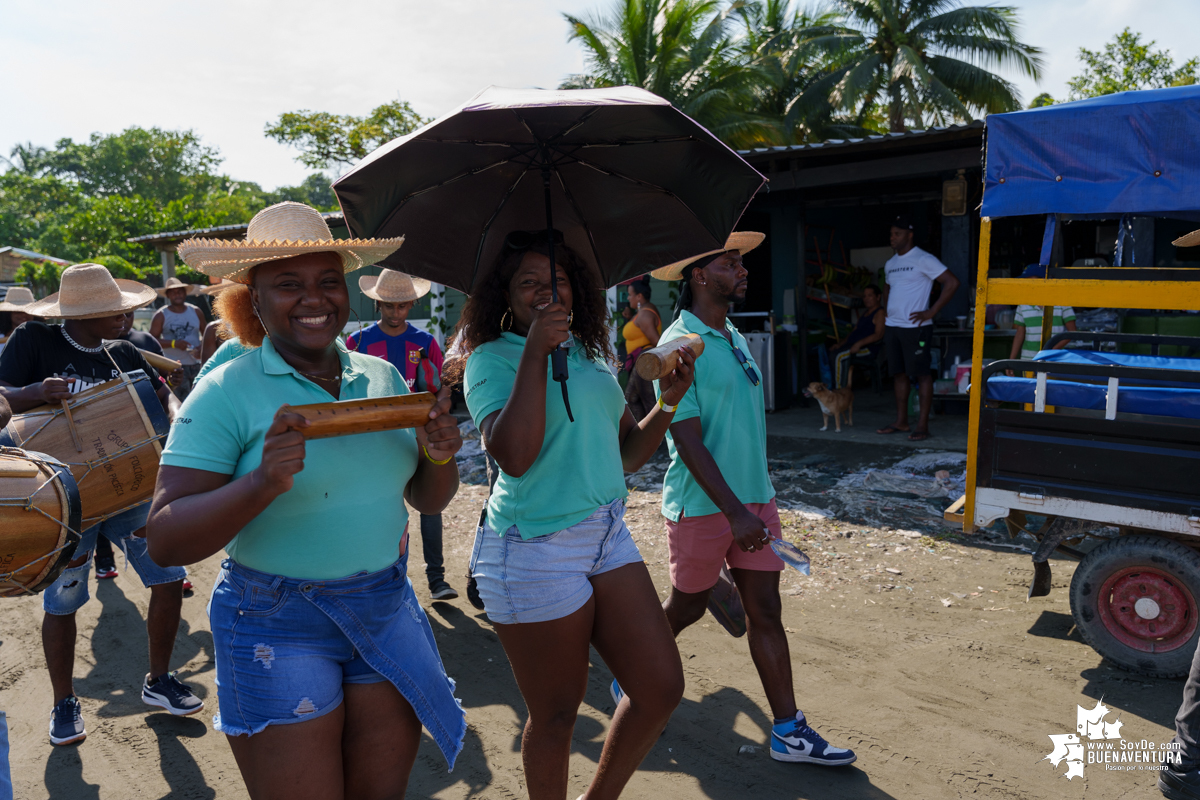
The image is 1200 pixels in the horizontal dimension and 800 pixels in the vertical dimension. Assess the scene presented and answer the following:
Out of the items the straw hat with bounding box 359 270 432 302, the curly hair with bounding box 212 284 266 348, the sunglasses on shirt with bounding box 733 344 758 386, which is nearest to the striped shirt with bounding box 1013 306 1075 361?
the sunglasses on shirt with bounding box 733 344 758 386

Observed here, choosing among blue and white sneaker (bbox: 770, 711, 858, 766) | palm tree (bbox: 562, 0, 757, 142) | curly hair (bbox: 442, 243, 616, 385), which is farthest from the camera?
palm tree (bbox: 562, 0, 757, 142)

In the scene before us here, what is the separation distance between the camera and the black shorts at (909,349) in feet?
27.8

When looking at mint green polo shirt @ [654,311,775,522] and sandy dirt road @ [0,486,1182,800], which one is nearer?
sandy dirt road @ [0,486,1182,800]

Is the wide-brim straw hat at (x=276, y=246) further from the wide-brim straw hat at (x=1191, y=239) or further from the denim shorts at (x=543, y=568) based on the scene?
the wide-brim straw hat at (x=1191, y=239)

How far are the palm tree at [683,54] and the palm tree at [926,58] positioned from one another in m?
2.65

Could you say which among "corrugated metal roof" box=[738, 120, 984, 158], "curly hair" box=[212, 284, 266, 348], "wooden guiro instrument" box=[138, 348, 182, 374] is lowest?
"wooden guiro instrument" box=[138, 348, 182, 374]

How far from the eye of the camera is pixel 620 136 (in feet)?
8.48

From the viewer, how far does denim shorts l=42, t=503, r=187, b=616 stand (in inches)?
142

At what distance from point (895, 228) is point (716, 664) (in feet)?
19.4

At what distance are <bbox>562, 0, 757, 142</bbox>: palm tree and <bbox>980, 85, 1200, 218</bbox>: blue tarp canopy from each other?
58.6 ft

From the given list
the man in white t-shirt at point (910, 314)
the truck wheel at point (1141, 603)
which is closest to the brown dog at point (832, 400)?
the man in white t-shirt at point (910, 314)

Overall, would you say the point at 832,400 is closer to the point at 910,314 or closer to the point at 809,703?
the point at 910,314

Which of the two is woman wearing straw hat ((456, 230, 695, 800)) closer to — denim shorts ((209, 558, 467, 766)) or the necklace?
denim shorts ((209, 558, 467, 766))

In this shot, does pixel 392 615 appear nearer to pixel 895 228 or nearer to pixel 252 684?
pixel 252 684
